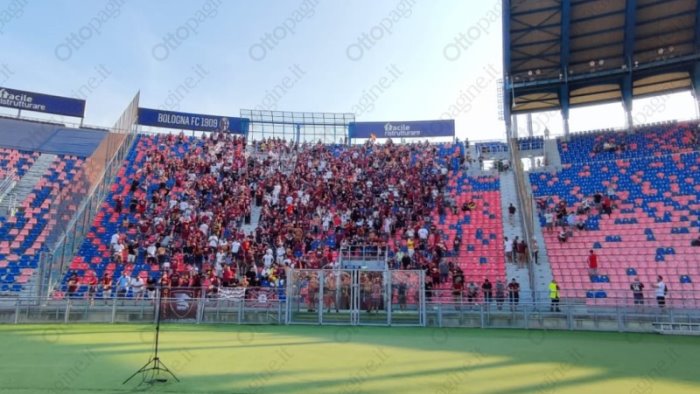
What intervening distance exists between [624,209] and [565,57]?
10.8 metres

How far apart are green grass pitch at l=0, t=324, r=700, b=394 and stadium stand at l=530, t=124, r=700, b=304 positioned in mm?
5966

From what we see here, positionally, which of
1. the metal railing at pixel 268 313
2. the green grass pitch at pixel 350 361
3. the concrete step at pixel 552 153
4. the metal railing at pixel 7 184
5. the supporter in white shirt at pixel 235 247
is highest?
the concrete step at pixel 552 153

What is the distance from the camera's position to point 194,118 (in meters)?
44.2

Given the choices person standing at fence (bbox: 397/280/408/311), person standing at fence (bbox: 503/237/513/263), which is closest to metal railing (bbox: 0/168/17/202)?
person standing at fence (bbox: 397/280/408/311)

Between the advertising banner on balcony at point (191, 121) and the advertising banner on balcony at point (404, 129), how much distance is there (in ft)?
31.4

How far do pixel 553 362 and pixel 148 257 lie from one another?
19.2m

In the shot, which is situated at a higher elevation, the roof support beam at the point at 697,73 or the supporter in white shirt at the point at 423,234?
the roof support beam at the point at 697,73

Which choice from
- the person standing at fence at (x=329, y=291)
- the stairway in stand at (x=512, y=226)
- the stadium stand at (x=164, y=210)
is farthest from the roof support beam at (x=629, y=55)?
the stadium stand at (x=164, y=210)

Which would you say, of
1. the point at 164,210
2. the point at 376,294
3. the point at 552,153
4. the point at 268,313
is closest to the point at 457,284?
the point at 376,294

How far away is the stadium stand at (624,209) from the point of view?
22188mm

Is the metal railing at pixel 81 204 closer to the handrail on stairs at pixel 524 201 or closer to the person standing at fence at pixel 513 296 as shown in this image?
the person standing at fence at pixel 513 296

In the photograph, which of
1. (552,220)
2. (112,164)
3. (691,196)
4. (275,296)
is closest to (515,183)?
(552,220)

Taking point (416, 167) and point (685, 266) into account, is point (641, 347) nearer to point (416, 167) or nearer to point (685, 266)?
point (685, 266)

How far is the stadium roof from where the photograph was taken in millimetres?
29531
